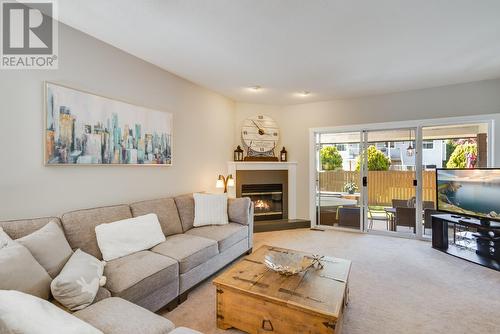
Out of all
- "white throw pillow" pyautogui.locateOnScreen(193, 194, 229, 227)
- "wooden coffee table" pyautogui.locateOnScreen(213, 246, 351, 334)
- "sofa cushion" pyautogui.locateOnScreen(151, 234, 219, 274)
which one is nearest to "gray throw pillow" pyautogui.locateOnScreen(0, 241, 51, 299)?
"sofa cushion" pyautogui.locateOnScreen(151, 234, 219, 274)

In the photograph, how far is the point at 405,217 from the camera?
4223 millimetres

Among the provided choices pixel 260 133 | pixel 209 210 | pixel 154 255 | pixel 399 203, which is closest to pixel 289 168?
pixel 260 133

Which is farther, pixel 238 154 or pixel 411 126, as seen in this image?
pixel 238 154

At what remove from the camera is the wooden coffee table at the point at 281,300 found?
1493 mm

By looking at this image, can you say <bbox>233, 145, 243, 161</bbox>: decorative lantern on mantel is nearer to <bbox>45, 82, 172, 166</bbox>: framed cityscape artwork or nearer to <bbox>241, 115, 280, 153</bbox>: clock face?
<bbox>241, 115, 280, 153</bbox>: clock face

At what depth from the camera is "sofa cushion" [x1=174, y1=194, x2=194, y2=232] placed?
10.1 ft

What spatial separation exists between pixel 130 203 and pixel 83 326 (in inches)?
75.0

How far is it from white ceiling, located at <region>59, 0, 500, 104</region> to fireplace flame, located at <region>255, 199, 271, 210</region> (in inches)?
93.6

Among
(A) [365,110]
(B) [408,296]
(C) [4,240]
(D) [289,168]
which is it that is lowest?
(B) [408,296]

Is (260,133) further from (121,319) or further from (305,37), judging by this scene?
(121,319)

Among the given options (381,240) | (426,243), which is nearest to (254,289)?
(381,240)

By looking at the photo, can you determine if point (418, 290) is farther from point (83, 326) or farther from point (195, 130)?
point (195, 130)

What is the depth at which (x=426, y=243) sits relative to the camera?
3.87 metres

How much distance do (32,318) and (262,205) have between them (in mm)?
4134
